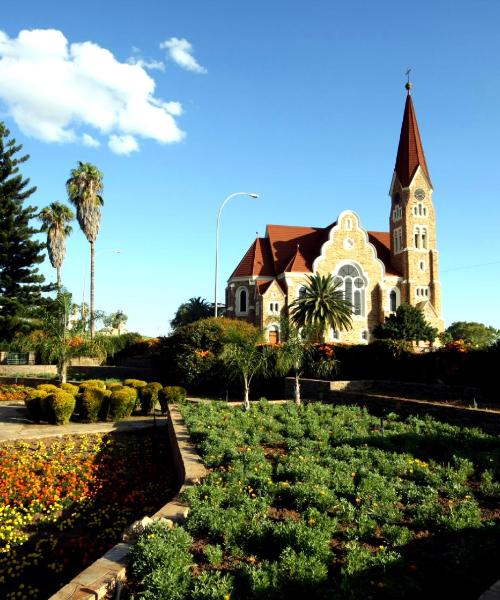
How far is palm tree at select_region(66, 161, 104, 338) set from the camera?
38781mm

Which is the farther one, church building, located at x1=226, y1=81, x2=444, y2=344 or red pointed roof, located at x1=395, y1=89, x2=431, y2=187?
red pointed roof, located at x1=395, y1=89, x2=431, y2=187

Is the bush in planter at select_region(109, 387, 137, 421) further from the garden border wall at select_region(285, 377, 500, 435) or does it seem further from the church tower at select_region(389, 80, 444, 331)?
the church tower at select_region(389, 80, 444, 331)

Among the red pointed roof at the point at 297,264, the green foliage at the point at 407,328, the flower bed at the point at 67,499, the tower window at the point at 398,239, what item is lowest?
the flower bed at the point at 67,499

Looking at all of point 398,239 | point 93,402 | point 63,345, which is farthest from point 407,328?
point 93,402

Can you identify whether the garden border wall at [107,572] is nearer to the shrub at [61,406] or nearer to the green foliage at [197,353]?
the shrub at [61,406]

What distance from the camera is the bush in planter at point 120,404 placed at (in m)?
15.8

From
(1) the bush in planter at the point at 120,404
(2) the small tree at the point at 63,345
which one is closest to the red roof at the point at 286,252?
(2) the small tree at the point at 63,345

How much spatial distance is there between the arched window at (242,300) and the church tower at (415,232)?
1617 centimetres

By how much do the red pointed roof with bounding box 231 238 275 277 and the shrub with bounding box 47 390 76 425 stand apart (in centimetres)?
3604

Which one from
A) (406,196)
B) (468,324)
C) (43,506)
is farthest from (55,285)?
(468,324)

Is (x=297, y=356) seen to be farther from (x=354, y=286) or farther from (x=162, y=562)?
(x=354, y=286)

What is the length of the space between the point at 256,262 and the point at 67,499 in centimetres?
4312

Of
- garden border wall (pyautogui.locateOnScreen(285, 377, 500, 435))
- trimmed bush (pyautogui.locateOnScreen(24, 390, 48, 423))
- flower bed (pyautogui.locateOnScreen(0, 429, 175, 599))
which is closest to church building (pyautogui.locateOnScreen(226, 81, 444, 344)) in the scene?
garden border wall (pyautogui.locateOnScreen(285, 377, 500, 435))

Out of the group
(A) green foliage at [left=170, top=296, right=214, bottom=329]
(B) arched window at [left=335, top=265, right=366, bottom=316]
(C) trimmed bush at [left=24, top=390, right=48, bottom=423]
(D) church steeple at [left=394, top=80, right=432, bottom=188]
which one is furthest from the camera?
(A) green foliage at [left=170, top=296, right=214, bottom=329]
